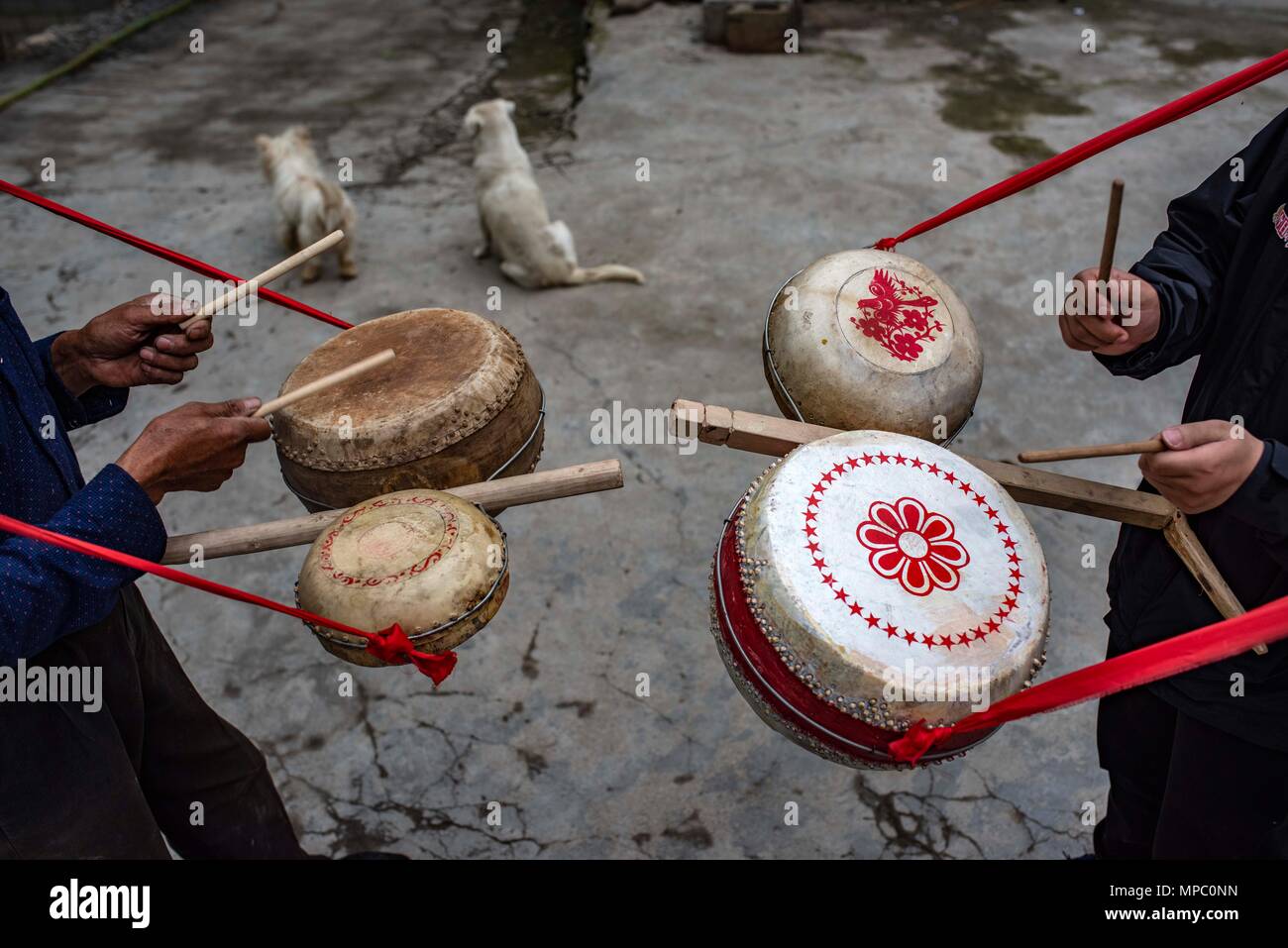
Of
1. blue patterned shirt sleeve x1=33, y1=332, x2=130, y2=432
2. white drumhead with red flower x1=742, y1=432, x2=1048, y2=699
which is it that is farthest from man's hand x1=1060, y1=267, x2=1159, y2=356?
blue patterned shirt sleeve x1=33, y1=332, x2=130, y2=432

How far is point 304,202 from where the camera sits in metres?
5.07

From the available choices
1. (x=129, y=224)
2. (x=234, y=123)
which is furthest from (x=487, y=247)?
(x=234, y=123)

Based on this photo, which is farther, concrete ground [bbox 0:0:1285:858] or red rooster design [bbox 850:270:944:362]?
concrete ground [bbox 0:0:1285:858]

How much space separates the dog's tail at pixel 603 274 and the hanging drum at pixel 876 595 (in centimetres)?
359

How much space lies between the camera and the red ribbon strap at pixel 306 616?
1318mm

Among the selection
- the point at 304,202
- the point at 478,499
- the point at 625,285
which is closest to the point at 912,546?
the point at 478,499

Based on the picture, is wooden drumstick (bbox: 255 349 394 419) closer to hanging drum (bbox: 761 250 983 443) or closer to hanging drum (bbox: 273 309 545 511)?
hanging drum (bbox: 273 309 545 511)

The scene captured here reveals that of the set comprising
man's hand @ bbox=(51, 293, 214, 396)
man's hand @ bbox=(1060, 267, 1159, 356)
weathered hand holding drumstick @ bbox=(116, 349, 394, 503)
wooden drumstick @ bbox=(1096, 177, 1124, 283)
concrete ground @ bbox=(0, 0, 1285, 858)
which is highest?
wooden drumstick @ bbox=(1096, 177, 1124, 283)

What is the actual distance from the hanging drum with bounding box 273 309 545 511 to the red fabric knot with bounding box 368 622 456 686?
1.25ft

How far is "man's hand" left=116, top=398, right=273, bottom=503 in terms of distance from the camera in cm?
153

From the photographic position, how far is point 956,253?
5078 mm

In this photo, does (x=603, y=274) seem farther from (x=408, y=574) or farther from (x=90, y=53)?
(x=90, y=53)

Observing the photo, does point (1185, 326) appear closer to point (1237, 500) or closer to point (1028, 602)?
point (1237, 500)

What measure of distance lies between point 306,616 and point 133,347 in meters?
0.77
